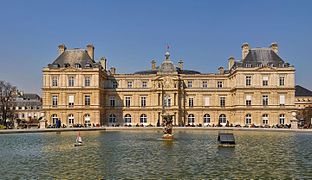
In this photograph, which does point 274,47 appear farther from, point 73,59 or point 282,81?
point 73,59

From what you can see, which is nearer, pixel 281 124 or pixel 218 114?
pixel 281 124

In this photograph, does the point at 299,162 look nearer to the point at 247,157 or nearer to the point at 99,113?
the point at 247,157

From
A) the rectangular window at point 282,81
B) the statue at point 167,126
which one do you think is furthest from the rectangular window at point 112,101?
the statue at point 167,126

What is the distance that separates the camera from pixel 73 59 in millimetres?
65625

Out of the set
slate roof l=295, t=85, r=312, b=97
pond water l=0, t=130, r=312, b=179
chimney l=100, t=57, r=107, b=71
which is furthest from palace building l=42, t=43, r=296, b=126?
slate roof l=295, t=85, r=312, b=97

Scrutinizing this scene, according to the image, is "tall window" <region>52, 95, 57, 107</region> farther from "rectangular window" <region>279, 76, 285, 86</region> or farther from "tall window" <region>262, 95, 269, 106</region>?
"rectangular window" <region>279, 76, 285, 86</region>

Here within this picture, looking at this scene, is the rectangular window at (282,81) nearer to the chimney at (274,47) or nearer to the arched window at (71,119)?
the chimney at (274,47)

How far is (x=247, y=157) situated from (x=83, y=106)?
153 feet

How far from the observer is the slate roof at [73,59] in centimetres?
6475

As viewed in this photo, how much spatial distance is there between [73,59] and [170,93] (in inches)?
677

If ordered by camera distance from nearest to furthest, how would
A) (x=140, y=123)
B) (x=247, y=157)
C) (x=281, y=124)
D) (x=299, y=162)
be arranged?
(x=299, y=162) → (x=247, y=157) → (x=281, y=124) → (x=140, y=123)

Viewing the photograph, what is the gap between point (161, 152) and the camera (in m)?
22.8

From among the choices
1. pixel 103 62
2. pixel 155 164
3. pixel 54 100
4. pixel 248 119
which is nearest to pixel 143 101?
pixel 103 62

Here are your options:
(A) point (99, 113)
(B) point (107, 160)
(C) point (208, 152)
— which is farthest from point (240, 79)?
(B) point (107, 160)
